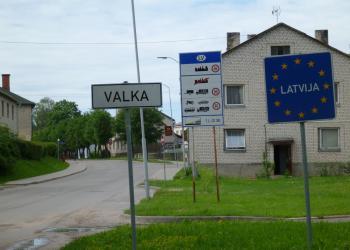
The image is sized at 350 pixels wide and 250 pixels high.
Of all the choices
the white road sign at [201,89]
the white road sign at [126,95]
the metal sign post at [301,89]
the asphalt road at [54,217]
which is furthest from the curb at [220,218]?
the white road sign at [126,95]

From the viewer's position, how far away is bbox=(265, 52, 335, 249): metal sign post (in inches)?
301

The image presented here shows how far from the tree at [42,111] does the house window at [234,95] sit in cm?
13566

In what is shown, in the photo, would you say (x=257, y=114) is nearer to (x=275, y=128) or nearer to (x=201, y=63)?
(x=275, y=128)

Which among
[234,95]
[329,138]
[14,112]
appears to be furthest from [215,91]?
[14,112]

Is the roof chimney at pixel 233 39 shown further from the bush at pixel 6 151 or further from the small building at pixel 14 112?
the small building at pixel 14 112

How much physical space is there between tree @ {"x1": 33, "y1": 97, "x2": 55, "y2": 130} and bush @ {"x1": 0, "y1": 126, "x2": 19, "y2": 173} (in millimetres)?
125920

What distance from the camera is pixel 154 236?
1088 cm

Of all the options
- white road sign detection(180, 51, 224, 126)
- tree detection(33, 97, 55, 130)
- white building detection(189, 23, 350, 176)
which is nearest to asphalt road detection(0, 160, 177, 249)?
white road sign detection(180, 51, 224, 126)

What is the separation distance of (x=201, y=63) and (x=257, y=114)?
2193cm

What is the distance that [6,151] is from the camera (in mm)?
43438

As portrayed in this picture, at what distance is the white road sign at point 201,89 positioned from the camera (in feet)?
62.4

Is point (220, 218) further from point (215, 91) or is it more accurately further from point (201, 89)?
point (201, 89)

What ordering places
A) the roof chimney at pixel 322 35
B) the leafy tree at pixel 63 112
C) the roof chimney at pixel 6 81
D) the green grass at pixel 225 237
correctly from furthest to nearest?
1. the leafy tree at pixel 63 112
2. the roof chimney at pixel 6 81
3. the roof chimney at pixel 322 35
4. the green grass at pixel 225 237

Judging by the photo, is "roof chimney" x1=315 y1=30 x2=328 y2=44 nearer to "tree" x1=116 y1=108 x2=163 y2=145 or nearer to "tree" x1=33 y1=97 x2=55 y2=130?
"tree" x1=116 y1=108 x2=163 y2=145
